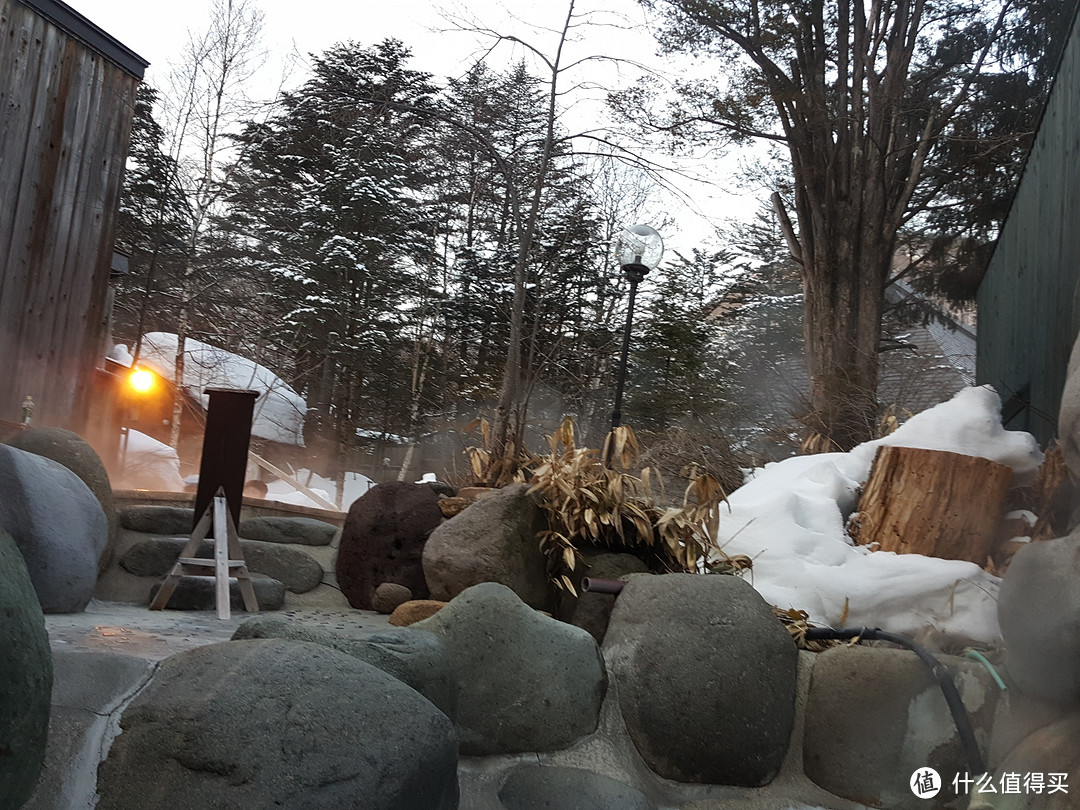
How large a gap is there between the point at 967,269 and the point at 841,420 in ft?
15.5

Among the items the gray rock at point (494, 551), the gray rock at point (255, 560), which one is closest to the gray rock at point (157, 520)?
the gray rock at point (255, 560)

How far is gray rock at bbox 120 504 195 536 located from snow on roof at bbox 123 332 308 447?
6.13 m

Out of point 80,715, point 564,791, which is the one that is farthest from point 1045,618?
point 80,715

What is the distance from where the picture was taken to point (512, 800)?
95.8 inches

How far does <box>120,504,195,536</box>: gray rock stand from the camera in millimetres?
4539

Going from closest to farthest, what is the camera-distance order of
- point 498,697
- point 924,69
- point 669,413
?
1. point 498,697
2. point 924,69
3. point 669,413

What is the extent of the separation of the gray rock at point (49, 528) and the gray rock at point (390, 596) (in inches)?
48.3

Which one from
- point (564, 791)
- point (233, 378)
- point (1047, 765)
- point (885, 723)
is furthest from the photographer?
point (233, 378)

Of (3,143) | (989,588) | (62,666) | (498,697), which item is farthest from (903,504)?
(3,143)

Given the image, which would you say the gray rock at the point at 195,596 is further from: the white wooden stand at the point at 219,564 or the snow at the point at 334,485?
the snow at the point at 334,485

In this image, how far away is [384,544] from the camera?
13.7 feet

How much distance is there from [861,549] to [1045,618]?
1.49m

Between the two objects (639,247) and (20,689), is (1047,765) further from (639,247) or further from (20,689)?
(639,247)

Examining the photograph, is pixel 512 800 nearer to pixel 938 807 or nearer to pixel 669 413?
pixel 938 807
